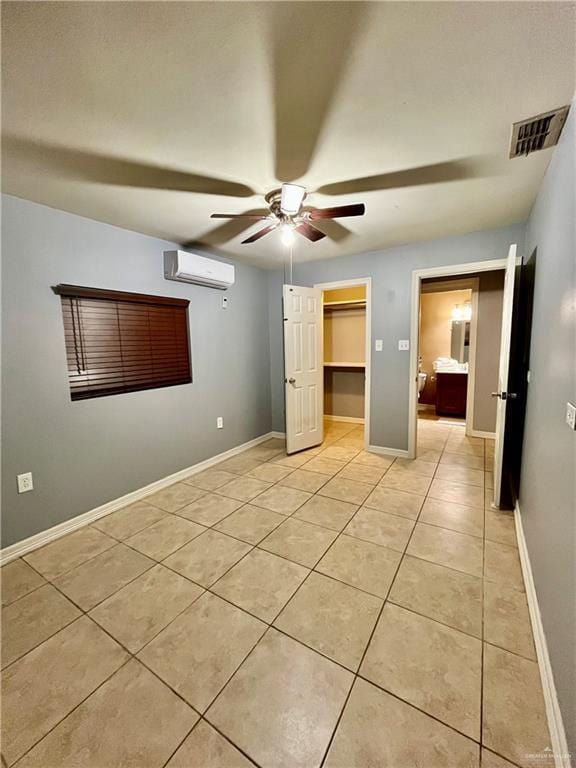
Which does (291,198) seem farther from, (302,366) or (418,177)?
(302,366)

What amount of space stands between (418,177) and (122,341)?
2.52 m

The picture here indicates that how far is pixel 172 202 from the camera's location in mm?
2180

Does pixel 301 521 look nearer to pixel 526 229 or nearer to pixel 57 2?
pixel 57 2

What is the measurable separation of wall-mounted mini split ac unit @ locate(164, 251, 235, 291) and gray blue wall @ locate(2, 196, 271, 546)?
8cm

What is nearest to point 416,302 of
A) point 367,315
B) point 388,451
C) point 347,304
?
point 367,315

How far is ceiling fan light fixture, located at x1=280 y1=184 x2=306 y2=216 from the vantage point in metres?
1.78

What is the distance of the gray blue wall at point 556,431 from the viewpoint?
3.48ft

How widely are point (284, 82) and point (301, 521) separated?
2.51 meters

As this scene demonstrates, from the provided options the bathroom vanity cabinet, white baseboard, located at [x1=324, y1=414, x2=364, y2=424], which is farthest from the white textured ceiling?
white baseboard, located at [x1=324, y1=414, x2=364, y2=424]

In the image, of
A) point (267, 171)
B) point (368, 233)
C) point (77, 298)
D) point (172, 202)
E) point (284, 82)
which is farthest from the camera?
point (368, 233)

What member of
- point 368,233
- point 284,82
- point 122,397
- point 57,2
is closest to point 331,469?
point 122,397

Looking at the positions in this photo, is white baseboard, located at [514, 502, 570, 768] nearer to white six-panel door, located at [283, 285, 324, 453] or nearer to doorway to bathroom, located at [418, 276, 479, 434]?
white six-panel door, located at [283, 285, 324, 453]

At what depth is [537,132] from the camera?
1.49 meters

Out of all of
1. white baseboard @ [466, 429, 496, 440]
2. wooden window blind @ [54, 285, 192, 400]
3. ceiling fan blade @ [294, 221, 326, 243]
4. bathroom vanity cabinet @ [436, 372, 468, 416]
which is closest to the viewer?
ceiling fan blade @ [294, 221, 326, 243]
